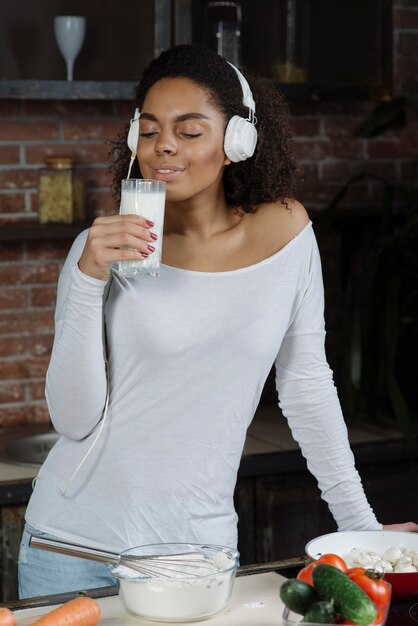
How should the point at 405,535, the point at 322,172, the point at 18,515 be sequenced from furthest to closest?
the point at 322,172 → the point at 18,515 → the point at 405,535

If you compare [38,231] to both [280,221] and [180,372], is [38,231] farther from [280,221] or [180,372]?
[180,372]

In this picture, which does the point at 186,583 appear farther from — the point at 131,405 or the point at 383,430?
the point at 383,430

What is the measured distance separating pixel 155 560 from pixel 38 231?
72.9 inches

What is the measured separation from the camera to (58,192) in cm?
328

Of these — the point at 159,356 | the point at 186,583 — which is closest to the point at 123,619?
the point at 186,583

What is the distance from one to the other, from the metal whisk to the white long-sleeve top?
0.83ft

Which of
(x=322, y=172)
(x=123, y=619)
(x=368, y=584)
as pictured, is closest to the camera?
(x=368, y=584)

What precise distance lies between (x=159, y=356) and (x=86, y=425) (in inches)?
6.5

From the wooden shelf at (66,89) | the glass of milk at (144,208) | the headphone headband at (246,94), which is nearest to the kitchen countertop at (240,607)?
the glass of milk at (144,208)

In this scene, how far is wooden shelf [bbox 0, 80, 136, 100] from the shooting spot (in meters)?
3.12

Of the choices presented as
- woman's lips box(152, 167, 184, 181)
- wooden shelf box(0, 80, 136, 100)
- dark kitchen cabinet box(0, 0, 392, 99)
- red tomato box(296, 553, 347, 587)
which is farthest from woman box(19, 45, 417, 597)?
dark kitchen cabinet box(0, 0, 392, 99)

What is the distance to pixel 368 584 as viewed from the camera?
1355 millimetres

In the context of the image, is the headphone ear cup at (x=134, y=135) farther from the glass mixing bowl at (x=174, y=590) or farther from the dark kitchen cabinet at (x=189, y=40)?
the dark kitchen cabinet at (x=189, y=40)

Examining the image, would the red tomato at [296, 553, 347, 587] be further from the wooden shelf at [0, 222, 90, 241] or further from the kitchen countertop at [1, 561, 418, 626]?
the wooden shelf at [0, 222, 90, 241]
